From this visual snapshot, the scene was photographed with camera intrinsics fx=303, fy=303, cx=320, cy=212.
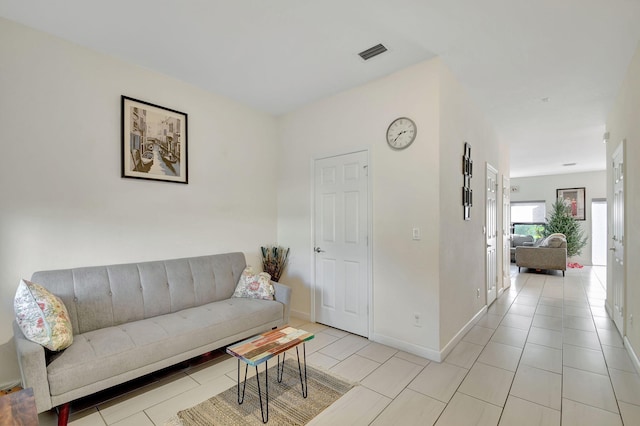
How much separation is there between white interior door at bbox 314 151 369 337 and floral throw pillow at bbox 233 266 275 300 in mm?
734

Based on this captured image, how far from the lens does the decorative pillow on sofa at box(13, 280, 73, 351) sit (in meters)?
1.85

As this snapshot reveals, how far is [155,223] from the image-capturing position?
2.99m

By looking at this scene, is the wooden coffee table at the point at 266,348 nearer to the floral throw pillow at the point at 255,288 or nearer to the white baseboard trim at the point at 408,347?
the floral throw pillow at the point at 255,288

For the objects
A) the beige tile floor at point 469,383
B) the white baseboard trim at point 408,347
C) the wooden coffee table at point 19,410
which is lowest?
the beige tile floor at point 469,383

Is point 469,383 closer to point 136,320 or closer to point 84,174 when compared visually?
point 136,320

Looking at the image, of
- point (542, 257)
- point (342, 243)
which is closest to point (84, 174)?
point (342, 243)

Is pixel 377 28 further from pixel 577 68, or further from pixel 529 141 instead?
pixel 529 141

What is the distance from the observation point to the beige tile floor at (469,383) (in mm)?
1958

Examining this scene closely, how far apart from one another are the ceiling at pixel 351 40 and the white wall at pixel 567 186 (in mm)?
6615

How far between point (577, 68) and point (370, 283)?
9.36ft

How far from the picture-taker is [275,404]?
209 cm

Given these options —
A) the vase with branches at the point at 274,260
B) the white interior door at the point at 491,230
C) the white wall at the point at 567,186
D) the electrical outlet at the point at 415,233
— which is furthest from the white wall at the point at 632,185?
the white wall at the point at 567,186

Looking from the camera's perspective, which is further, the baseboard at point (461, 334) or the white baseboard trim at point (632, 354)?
the baseboard at point (461, 334)

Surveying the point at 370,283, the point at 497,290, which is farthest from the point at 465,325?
the point at 497,290
